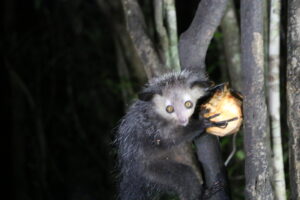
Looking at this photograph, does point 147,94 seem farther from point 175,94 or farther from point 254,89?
point 254,89

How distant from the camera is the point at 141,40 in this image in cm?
304

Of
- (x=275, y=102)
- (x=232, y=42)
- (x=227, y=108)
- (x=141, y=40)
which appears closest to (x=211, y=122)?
(x=227, y=108)

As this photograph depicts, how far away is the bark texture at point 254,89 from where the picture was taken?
2094 millimetres

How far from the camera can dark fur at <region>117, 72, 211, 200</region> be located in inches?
107

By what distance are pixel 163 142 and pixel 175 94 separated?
33 centimetres

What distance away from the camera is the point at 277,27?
8.50 feet

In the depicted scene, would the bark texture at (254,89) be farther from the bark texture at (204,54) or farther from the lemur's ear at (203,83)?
the lemur's ear at (203,83)

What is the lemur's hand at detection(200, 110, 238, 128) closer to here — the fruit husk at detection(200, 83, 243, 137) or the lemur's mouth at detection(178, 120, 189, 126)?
the fruit husk at detection(200, 83, 243, 137)

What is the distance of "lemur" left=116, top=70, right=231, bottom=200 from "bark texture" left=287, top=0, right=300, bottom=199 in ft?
1.78

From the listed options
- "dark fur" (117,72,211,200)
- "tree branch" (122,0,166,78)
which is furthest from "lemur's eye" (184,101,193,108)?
"tree branch" (122,0,166,78)

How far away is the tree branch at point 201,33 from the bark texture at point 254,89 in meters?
0.24

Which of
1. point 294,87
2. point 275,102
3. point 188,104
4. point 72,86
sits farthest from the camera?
point 72,86

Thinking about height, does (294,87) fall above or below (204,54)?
below

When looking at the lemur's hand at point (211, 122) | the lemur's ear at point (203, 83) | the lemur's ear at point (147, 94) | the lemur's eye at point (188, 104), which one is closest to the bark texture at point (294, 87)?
the lemur's hand at point (211, 122)
